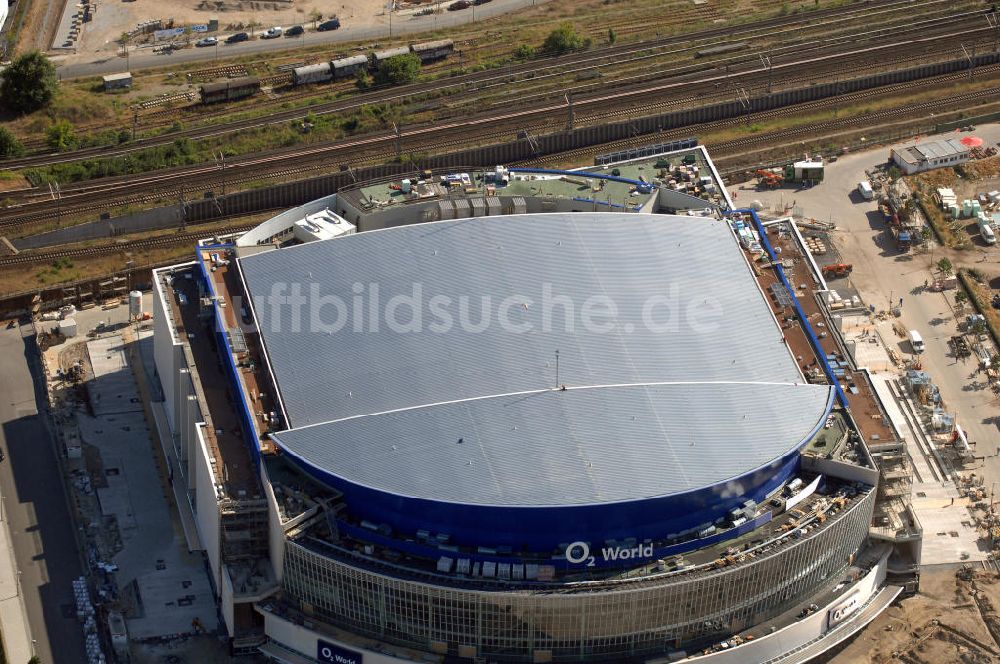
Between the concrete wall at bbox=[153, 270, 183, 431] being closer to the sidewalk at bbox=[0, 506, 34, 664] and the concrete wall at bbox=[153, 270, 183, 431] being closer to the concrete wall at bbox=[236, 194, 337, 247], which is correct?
the concrete wall at bbox=[236, 194, 337, 247]

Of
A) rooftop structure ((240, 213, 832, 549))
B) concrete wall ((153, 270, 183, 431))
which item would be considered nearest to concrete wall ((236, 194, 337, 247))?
rooftop structure ((240, 213, 832, 549))

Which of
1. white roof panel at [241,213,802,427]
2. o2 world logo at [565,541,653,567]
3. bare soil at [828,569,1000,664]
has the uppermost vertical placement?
white roof panel at [241,213,802,427]

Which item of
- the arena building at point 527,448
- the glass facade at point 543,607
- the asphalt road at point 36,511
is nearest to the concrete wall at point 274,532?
the arena building at point 527,448

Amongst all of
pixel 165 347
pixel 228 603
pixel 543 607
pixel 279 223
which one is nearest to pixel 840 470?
pixel 543 607

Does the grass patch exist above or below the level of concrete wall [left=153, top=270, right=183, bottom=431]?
below

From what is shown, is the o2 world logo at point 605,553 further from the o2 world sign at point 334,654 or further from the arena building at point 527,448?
the o2 world sign at point 334,654
